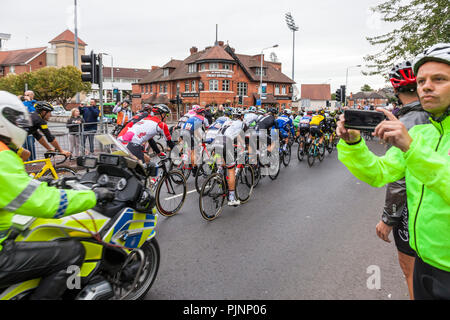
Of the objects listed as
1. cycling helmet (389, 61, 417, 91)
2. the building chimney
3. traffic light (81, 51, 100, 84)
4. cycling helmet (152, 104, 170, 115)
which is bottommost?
cycling helmet (152, 104, 170, 115)

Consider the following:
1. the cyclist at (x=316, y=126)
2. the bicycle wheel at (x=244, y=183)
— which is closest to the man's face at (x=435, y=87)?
the bicycle wheel at (x=244, y=183)

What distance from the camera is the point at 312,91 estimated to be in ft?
325

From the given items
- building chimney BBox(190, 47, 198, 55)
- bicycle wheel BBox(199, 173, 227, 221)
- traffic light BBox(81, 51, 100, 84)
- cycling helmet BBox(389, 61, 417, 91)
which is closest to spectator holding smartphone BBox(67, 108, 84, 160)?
traffic light BBox(81, 51, 100, 84)

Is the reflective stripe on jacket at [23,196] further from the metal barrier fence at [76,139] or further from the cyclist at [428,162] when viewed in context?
the metal barrier fence at [76,139]

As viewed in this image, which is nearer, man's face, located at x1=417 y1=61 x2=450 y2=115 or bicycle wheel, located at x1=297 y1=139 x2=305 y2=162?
man's face, located at x1=417 y1=61 x2=450 y2=115

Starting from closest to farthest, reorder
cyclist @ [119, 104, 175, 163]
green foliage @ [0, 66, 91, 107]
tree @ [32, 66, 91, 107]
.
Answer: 1. cyclist @ [119, 104, 175, 163]
2. tree @ [32, 66, 91, 107]
3. green foliage @ [0, 66, 91, 107]

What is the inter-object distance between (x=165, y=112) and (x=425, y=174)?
17.8ft

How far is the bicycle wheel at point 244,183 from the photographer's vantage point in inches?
276

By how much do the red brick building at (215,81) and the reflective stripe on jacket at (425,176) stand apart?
150 feet

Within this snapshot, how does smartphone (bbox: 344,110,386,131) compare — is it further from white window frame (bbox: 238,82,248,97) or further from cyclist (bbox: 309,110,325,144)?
white window frame (bbox: 238,82,248,97)

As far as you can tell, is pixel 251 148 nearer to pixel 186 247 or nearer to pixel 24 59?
pixel 186 247

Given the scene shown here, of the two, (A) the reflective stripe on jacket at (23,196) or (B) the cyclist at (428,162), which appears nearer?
(B) the cyclist at (428,162)

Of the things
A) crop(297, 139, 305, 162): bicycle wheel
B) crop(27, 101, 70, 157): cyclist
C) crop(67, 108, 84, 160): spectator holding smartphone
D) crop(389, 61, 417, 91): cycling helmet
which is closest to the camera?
crop(389, 61, 417, 91): cycling helmet

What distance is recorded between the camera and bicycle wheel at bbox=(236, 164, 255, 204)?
7.00 meters
